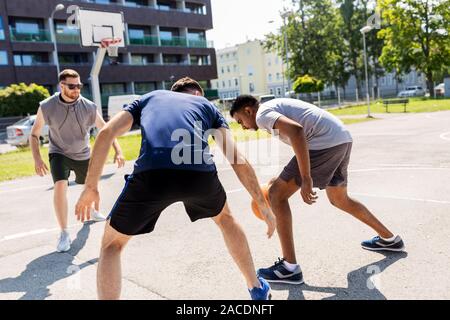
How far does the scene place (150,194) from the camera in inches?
108

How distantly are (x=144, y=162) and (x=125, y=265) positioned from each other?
1.88 metres

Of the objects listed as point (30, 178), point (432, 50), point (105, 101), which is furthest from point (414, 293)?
point (432, 50)

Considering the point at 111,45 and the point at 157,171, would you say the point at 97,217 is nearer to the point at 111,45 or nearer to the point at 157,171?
the point at 157,171

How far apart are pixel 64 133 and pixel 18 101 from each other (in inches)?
1369

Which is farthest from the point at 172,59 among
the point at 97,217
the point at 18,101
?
the point at 97,217

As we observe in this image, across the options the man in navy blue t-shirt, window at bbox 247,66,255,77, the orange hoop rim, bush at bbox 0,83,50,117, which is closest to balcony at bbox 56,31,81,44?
bush at bbox 0,83,50,117

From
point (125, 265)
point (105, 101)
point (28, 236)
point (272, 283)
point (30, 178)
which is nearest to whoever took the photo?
point (272, 283)

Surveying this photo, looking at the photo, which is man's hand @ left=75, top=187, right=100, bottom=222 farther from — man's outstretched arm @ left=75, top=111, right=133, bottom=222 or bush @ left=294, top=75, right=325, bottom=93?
bush @ left=294, top=75, right=325, bottom=93

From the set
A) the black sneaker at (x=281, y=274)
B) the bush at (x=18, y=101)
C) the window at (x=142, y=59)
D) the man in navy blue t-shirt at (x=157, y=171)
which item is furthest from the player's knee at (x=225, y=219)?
the window at (x=142, y=59)

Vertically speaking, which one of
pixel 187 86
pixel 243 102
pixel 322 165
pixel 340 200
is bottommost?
pixel 340 200

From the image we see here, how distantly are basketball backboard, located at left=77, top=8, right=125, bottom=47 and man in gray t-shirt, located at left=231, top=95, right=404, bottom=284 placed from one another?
15.2 metres

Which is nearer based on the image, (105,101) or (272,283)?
(272,283)

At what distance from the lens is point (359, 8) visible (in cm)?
6544
